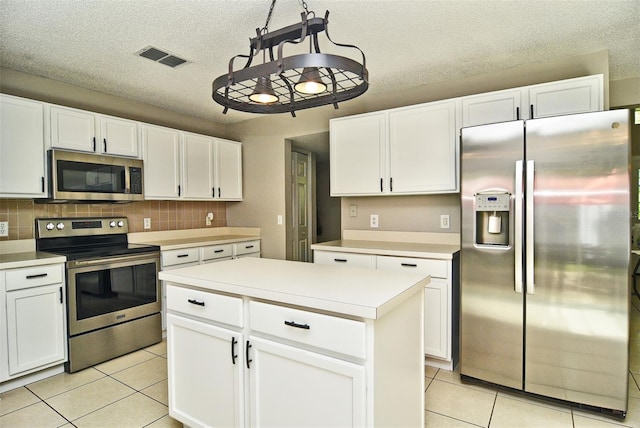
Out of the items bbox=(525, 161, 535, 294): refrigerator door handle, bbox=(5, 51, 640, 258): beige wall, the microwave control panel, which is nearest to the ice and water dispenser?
the microwave control panel

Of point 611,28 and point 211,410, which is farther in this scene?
point 611,28

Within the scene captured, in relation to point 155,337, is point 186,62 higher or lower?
higher

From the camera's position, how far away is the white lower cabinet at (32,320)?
239 cm

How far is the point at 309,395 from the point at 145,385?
1701 mm

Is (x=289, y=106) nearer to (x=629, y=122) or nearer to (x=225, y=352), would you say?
(x=225, y=352)

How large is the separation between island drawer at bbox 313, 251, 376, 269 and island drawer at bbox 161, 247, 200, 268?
1327 mm

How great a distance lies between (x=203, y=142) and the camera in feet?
13.5

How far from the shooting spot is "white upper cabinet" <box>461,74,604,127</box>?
2.47 meters

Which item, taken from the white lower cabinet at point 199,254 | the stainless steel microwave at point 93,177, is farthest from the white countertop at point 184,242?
the stainless steel microwave at point 93,177

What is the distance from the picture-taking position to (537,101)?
264cm

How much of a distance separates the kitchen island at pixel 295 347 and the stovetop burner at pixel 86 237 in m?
1.42

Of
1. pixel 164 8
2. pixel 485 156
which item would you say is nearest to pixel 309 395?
pixel 485 156

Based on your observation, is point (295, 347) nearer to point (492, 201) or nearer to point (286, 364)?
point (286, 364)

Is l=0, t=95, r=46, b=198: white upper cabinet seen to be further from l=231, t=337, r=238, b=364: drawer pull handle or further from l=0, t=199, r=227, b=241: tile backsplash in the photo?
l=231, t=337, r=238, b=364: drawer pull handle
